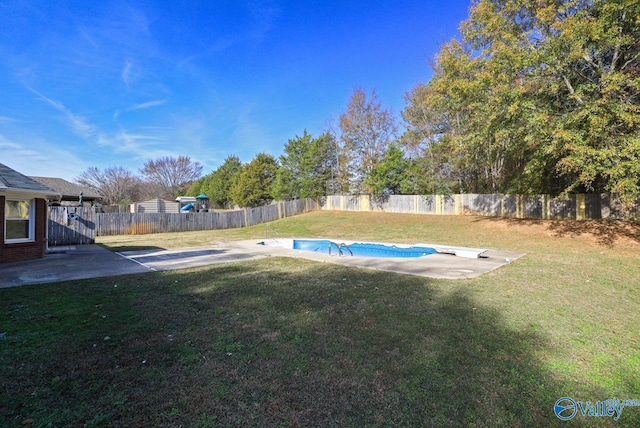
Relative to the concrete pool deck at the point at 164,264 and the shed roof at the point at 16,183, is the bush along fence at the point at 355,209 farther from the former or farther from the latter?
the shed roof at the point at 16,183

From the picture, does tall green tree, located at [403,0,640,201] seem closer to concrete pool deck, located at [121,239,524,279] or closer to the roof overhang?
concrete pool deck, located at [121,239,524,279]

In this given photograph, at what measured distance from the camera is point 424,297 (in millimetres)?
4895

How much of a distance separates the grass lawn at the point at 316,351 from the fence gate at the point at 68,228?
996 centimetres

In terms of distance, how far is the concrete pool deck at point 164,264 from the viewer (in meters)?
6.62

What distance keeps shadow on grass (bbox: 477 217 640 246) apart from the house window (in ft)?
67.6

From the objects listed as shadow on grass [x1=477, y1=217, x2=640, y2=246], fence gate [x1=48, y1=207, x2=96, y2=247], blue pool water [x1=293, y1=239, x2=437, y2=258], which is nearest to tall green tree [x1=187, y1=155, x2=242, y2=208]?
fence gate [x1=48, y1=207, x2=96, y2=247]

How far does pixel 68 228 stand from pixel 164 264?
9183 mm

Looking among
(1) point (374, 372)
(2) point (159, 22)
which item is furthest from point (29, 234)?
(1) point (374, 372)

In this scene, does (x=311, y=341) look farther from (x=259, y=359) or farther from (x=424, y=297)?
(x=424, y=297)

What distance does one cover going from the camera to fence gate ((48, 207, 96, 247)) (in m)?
13.2

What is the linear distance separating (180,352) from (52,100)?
74.9ft

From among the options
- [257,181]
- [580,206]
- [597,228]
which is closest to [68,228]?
[257,181]

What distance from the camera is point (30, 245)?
8.70 metres

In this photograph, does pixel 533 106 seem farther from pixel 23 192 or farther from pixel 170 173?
pixel 170 173
